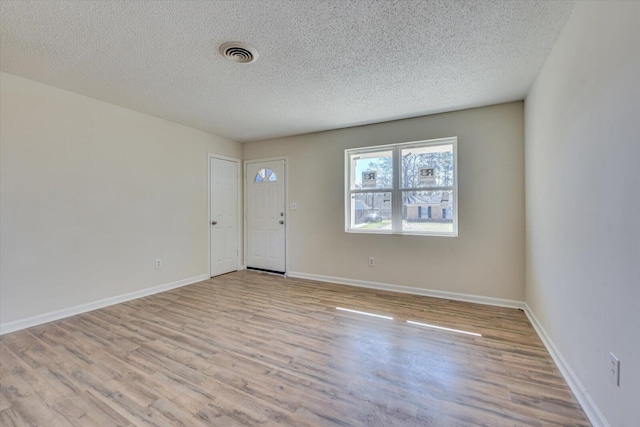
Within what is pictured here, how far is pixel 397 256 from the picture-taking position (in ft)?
12.5

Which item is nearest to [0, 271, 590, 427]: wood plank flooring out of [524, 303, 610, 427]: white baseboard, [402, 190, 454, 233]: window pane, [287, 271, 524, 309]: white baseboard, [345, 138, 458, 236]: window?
[524, 303, 610, 427]: white baseboard

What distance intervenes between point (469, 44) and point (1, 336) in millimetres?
4701

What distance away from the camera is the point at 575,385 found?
169cm

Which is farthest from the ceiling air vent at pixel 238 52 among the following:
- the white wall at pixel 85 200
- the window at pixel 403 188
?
the window at pixel 403 188

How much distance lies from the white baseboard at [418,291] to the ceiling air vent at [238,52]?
10.4ft

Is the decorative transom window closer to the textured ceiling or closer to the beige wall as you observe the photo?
the beige wall

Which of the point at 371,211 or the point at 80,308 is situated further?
the point at 371,211

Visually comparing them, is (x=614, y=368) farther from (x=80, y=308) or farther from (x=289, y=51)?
(x=80, y=308)

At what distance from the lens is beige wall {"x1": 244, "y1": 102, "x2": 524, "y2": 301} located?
318 centimetres

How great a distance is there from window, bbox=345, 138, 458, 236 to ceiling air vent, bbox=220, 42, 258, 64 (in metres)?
2.23

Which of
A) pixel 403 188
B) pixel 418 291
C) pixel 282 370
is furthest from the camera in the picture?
pixel 403 188

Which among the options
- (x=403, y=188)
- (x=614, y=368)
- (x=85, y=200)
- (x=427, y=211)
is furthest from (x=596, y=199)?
(x=85, y=200)

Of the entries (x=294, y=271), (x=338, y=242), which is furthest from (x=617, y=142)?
(x=294, y=271)

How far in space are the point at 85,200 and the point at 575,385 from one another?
462cm
